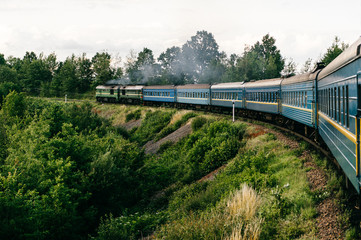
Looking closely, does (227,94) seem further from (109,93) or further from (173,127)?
(109,93)

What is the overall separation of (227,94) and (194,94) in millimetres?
7860

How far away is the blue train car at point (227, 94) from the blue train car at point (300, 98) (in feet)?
24.3

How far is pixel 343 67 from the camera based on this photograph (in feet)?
25.4

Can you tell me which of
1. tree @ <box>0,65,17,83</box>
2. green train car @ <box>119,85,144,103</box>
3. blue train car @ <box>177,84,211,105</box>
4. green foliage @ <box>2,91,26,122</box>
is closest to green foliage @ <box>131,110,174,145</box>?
blue train car @ <box>177,84,211,105</box>

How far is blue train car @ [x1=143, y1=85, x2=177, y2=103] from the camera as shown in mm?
45094

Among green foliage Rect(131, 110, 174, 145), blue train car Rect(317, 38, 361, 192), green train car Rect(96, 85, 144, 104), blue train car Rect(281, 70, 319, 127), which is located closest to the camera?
blue train car Rect(317, 38, 361, 192)

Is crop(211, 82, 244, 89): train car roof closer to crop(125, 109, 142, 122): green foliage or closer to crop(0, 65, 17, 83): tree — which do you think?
crop(125, 109, 142, 122): green foliage

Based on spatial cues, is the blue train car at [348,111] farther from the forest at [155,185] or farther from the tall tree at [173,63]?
the tall tree at [173,63]

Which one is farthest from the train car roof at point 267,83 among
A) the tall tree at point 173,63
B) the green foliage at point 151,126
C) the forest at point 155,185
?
the tall tree at point 173,63

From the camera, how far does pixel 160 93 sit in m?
47.9

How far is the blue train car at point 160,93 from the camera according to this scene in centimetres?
4509

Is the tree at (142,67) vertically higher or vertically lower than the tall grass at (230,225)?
higher

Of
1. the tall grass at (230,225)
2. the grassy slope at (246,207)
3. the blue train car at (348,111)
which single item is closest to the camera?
the blue train car at (348,111)

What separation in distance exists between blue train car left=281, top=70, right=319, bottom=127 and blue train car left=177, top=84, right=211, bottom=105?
48.2 feet
